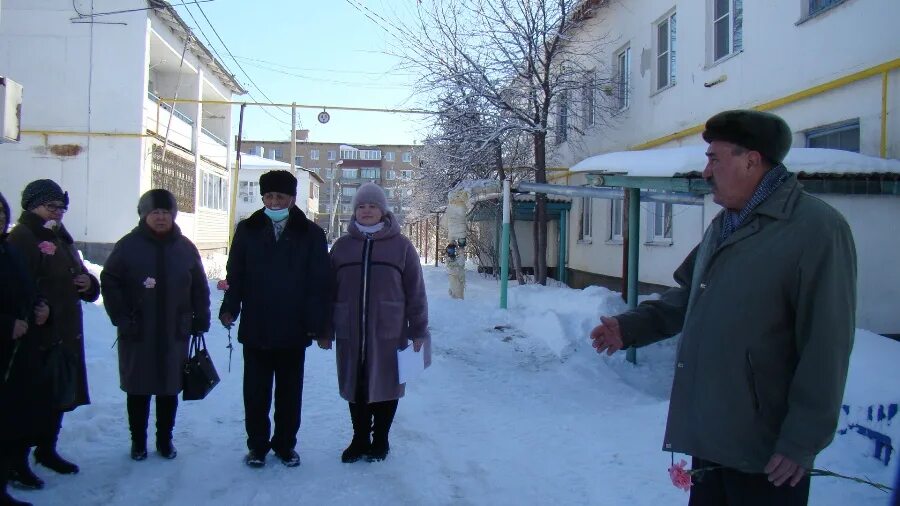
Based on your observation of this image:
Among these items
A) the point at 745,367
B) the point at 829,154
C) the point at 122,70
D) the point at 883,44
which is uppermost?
the point at 122,70

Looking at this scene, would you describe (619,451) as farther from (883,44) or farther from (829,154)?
(883,44)

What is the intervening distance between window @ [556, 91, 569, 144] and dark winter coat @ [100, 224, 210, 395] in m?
11.3

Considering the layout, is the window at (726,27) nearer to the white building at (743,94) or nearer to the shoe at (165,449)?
the white building at (743,94)

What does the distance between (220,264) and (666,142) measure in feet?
44.2

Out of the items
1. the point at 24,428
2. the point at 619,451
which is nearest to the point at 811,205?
the point at 619,451

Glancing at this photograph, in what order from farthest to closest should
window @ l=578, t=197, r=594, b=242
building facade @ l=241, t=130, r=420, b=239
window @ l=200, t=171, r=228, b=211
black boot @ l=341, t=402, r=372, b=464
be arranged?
1. building facade @ l=241, t=130, r=420, b=239
2. window @ l=200, t=171, r=228, b=211
3. window @ l=578, t=197, r=594, b=242
4. black boot @ l=341, t=402, r=372, b=464

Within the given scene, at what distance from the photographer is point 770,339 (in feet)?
6.45

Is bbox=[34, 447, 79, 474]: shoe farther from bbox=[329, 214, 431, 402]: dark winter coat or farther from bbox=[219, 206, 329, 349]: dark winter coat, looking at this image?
bbox=[329, 214, 431, 402]: dark winter coat

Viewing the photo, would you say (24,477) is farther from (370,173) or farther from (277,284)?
(370,173)

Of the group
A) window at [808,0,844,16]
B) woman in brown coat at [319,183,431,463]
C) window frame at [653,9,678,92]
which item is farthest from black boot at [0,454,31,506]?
window frame at [653,9,678,92]

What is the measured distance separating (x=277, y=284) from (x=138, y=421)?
1159 mm

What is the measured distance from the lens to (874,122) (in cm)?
700

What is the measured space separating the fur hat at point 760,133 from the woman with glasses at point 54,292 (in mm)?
3354

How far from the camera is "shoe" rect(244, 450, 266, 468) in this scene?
4.02 meters
